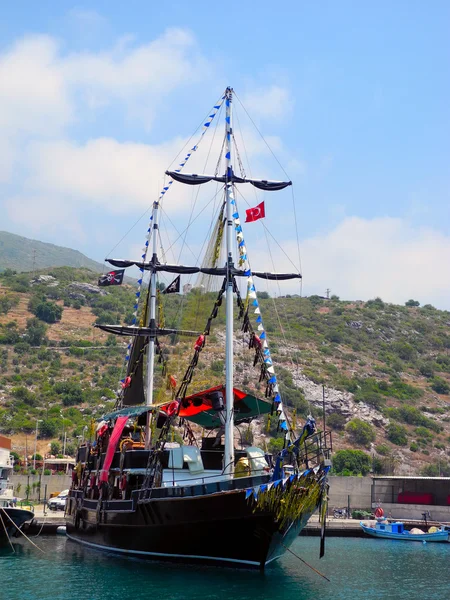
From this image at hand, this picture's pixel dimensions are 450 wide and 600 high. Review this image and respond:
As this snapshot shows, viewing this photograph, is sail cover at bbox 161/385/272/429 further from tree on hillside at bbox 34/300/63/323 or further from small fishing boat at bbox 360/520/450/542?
tree on hillside at bbox 34/300/63/323

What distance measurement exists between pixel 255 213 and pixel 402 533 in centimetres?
3214

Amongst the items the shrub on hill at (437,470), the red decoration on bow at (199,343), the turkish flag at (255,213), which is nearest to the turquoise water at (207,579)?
the red decoration on bow at (199,343)

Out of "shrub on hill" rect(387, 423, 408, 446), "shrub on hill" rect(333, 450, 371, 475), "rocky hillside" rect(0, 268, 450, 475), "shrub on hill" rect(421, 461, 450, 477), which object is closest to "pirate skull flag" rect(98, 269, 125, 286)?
"rocky hillside" rect(0, 268, 450, 475)

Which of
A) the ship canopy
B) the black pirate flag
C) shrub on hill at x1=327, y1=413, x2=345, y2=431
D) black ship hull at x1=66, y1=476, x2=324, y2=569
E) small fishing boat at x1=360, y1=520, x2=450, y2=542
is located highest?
the black pirate flag

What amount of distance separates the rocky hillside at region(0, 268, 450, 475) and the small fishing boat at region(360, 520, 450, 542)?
1581 cm

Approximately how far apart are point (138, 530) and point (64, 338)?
94.7 metres

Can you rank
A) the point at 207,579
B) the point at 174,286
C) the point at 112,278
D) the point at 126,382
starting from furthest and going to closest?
the point at 126,382 → the point at 174,286 → the point at 112,278 → the point at 207,579

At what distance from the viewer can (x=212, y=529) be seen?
109ft

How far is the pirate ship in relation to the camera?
32.8 metres

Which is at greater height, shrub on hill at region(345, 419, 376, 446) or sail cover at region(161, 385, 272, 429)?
sail cover at region(161, 385, 272, 429)

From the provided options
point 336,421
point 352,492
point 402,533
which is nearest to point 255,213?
point 402,533

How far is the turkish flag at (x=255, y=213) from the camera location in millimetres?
38281

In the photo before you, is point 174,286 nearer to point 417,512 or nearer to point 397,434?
point 417,512

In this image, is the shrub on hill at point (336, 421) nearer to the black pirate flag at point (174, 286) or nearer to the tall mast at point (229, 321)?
the black pirate flag at point (174, 286)
